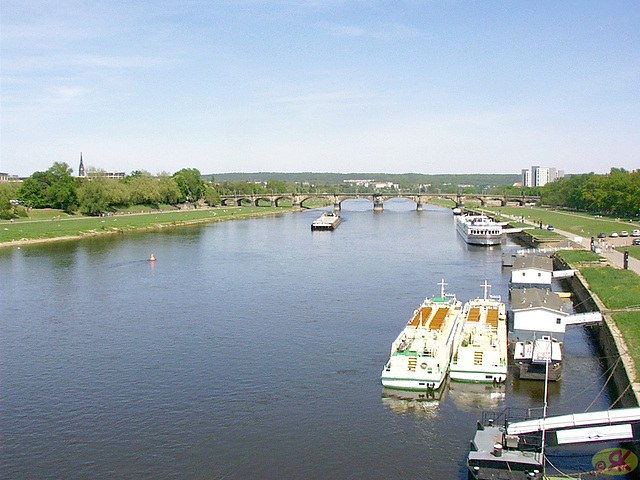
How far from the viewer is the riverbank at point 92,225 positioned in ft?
278

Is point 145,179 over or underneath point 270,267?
over

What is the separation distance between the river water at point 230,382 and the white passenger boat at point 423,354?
82 centimetres

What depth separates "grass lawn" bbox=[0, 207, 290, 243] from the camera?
87000mm

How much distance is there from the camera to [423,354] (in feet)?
90.2

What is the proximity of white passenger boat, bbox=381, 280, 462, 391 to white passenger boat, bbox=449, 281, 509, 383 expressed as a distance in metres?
0.58

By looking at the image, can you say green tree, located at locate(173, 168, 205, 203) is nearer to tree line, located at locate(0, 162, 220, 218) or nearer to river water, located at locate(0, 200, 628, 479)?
tree line, located at locate(0, 162, 220, 218)

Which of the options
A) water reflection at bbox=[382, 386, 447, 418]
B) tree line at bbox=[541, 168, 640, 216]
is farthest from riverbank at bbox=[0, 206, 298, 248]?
tree line at bbox=[541, 168, 640, 216]

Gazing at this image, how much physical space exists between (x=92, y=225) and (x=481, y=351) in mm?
84704

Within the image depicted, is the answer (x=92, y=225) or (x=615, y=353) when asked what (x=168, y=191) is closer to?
(x=92, y=225)

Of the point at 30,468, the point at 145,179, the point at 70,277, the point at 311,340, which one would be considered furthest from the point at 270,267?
the point at 145,179

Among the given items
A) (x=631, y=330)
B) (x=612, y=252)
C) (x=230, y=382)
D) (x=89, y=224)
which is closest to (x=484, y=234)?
(x=612, y=252)

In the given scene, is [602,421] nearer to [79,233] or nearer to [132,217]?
[79,233]

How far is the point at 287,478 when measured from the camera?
63.8 feet

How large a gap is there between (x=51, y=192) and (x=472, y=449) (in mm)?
109888
